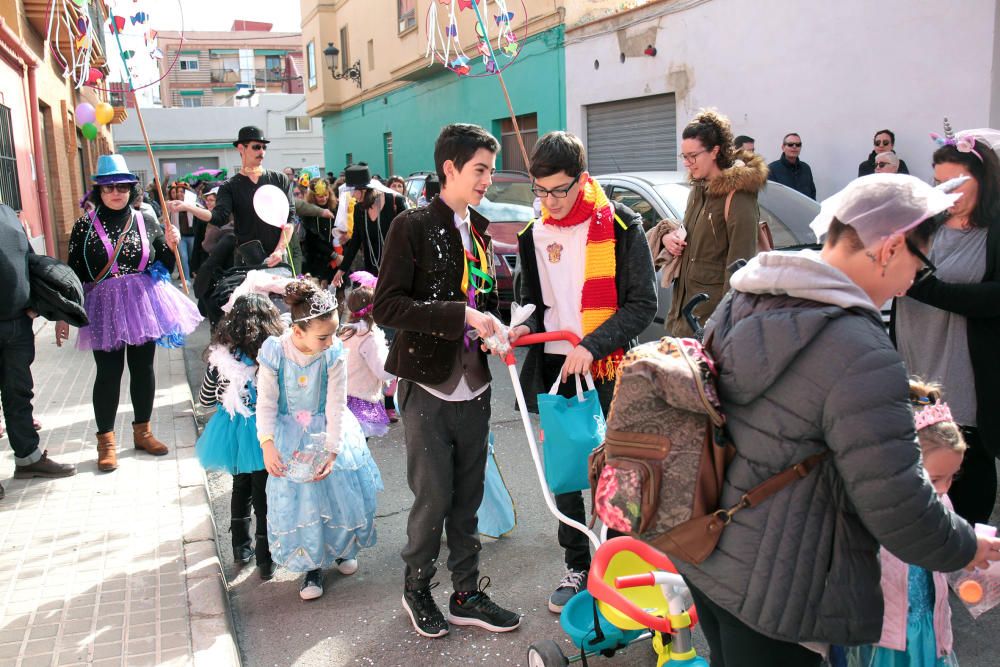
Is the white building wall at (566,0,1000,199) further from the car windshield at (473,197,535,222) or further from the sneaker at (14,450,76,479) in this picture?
the sneaker at (14,450,76,479)

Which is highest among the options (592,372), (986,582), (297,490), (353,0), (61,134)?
(353,0)

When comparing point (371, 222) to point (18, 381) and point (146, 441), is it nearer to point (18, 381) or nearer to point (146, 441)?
point (146, 441)

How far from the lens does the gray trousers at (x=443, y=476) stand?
343 centimetres

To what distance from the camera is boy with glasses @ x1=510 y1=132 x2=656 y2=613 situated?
11.1 ft

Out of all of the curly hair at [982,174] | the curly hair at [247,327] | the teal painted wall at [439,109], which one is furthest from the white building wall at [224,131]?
the curly hair at [982,174]

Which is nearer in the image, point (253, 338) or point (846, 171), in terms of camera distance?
point (253, 338)

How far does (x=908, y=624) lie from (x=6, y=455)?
19.6 ft

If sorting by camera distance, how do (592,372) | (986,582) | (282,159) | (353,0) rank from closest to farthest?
(986,582) < (592,372) < (353,0) < (282,159)

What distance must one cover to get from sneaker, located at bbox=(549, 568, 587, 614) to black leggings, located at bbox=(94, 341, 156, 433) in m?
3.49

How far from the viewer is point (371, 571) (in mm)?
4289

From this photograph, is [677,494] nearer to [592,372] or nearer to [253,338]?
[592,372]

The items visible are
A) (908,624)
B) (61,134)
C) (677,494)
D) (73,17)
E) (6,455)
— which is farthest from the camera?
(61,134)

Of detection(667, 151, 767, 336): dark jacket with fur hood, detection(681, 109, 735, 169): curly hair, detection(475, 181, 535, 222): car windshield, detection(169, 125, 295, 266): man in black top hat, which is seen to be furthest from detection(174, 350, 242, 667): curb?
detection(475, 181, 535, 222): car windshield

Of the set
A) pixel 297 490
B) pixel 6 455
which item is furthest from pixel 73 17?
pixel 297 490
